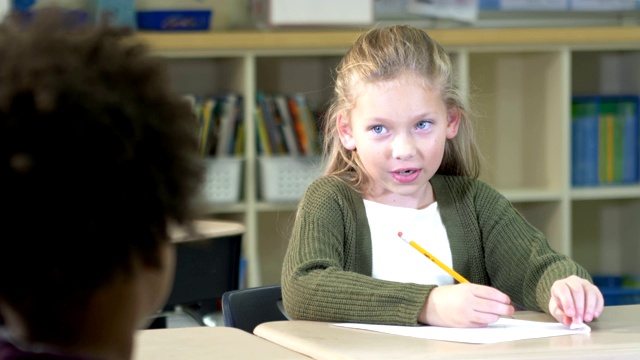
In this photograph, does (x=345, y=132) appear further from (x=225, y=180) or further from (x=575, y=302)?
(x=225, y=180)

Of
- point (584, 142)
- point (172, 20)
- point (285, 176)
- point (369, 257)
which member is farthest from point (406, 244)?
point (584, 142)

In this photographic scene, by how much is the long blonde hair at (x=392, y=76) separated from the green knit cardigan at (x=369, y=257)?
1.7 inches

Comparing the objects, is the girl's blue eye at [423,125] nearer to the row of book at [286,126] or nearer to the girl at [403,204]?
the girl at [403,204]

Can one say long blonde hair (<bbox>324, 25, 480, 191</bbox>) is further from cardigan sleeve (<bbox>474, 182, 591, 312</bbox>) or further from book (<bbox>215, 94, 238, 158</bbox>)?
book (<bbox>215, 94, 238, 158</bbox>)

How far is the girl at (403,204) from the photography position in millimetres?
1579

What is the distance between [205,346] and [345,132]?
56 centimetres

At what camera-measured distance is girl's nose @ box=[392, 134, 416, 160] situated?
162 centimetres

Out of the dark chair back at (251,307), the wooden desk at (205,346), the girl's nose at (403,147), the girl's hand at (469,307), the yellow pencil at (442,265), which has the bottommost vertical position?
the dark chair back at (251,307)

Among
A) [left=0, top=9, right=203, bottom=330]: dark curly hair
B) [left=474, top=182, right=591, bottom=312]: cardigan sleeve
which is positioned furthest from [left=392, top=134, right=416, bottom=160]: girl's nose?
[left=0, top=9, right=203, bottom=330]: dark curly hair

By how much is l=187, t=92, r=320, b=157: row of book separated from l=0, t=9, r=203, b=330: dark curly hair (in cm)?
284

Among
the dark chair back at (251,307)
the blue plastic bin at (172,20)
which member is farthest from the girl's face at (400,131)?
the blue plastic bin at (172,20)

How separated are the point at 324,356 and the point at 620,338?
371 mm

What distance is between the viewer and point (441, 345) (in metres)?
1.26

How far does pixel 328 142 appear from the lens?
186 cm
